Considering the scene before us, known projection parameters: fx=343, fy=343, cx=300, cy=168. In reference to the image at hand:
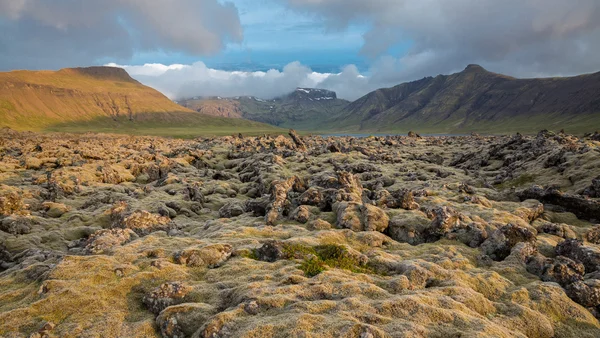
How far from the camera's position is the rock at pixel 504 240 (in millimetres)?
21013

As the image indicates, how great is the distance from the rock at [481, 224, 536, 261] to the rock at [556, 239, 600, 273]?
1.50 m

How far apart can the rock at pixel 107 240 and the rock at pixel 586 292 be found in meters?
22.9

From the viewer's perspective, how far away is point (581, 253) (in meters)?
18.7

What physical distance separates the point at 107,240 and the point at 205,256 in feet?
22.6

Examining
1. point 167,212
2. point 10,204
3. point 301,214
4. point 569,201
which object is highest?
point 569,201

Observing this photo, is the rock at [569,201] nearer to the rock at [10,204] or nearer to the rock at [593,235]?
the rock at [593,235]

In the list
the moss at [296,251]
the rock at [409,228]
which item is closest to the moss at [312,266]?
the moss at [296,251]

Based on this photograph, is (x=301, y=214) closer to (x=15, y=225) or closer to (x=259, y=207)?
(x=259, y=207)

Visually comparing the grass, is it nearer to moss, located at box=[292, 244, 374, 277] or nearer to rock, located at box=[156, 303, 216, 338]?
moss, located at box=[292, 244, 374, 277]

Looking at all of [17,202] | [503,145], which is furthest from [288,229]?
[503,145]

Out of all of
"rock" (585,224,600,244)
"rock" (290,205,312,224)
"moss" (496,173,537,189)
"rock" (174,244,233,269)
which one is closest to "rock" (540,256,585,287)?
"rock" (585,224,600,244)

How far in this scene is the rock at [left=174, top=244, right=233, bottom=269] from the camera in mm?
17984

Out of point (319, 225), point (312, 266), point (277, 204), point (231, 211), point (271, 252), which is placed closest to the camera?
point (312, 266)

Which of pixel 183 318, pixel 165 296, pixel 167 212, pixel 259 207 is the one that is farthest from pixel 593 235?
pixel 167 212
